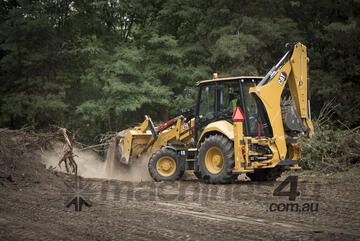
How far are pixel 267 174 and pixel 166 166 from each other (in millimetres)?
A: 2607

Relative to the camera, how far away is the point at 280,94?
989 centimetres

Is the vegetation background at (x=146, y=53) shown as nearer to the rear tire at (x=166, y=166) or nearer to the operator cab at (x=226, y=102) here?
Result: the operator cab at (x=226, y=102)

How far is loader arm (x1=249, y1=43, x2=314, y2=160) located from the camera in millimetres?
9664

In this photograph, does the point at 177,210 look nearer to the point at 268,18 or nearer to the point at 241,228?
the point at 241,228

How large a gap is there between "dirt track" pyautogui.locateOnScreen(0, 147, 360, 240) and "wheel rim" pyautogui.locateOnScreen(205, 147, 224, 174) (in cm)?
62

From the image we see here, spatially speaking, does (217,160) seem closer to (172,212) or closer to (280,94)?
(280,94)

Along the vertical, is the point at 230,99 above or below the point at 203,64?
below

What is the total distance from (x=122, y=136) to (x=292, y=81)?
582 cm

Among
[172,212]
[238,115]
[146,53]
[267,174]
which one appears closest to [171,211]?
[172,212]

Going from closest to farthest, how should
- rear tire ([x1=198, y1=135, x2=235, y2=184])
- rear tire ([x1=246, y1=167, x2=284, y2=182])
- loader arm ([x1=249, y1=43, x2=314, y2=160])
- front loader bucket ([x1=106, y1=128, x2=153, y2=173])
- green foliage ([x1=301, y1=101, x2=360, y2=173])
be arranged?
loader arm ([x1=249, y1=43, x2=314, y2=160]) < rear tire ([x1=198, y1=135, x2=235, y2=184]) < rear tire ([x1=246, y1=167, x2=284, y2=182]) < green foliage ([x1=301, y1=101, x2=360, y2=173]) < front loader bucket ([x1=106, y1=128, x2=153, y2=173])

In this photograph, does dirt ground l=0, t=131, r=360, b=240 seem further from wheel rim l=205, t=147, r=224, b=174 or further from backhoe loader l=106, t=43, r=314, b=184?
backhoe loader l=106, t=43, r=314, b=184

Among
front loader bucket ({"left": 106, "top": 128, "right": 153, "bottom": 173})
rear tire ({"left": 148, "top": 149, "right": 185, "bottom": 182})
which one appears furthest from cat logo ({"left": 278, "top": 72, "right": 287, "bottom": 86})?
front loader bucket ({"left": 106, "top": 128, "right": 153, "bottom": 173})

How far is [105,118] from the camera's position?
23281 mm

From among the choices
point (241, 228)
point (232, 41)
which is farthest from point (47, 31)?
point (241, 228)
